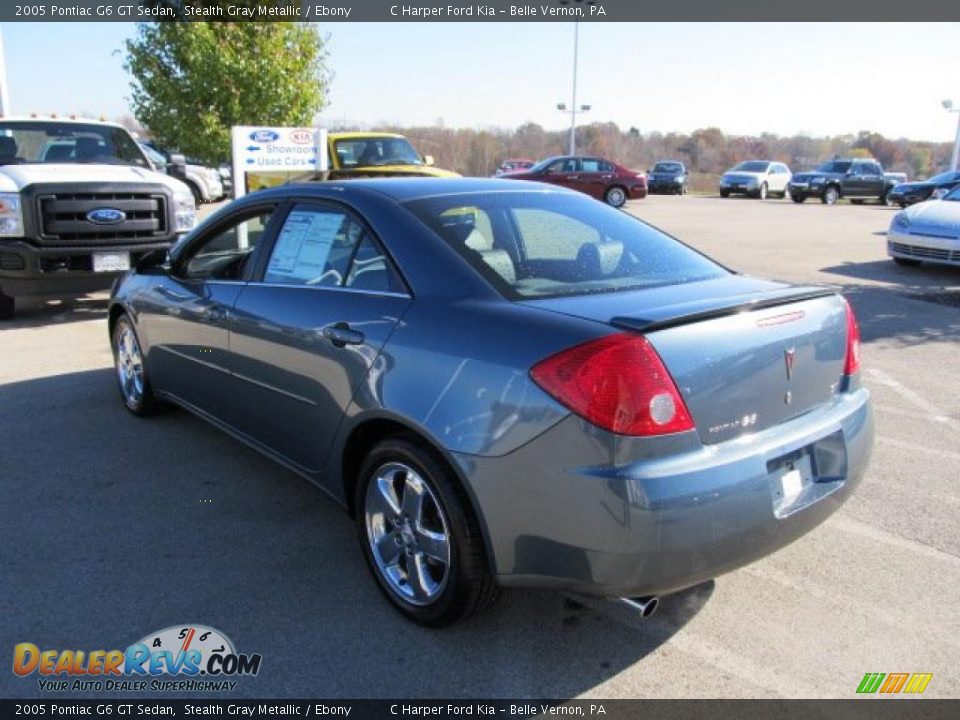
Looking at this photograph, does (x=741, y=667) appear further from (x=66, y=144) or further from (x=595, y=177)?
(x=595, y=177)

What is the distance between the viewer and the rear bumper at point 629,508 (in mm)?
2354

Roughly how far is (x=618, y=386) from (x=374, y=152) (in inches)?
491

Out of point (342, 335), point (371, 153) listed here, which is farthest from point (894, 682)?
point (371, 153)

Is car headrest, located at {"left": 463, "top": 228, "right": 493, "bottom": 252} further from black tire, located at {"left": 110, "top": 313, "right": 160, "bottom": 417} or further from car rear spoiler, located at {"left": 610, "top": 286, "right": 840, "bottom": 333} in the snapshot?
black tire, located at {"left": 110, "top": 313, "right": 160, "bottom": 417}

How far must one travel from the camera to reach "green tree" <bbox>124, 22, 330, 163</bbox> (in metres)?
13.1

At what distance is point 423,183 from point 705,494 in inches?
80.1

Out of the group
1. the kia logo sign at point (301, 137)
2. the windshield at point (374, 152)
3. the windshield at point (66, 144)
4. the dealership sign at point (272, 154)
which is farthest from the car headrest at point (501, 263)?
the windshield at point (374, 152)

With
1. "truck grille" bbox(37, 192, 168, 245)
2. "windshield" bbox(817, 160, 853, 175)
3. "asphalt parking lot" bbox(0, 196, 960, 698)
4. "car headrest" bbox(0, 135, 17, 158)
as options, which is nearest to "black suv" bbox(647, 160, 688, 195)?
"windshield" bbox(817, 160, 853, 175)

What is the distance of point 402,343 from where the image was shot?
2.90 meters

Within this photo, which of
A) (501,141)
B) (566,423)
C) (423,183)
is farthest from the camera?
(501,141)

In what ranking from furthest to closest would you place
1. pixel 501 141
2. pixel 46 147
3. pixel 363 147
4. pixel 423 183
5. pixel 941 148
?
pixel 941 148, pixel 501 141, pixel 363 147, pixel 46 147, pixel 423 183

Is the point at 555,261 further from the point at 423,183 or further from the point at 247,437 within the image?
the point at 247,437

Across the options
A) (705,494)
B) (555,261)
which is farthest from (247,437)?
(705,494)

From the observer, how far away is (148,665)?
279cm
